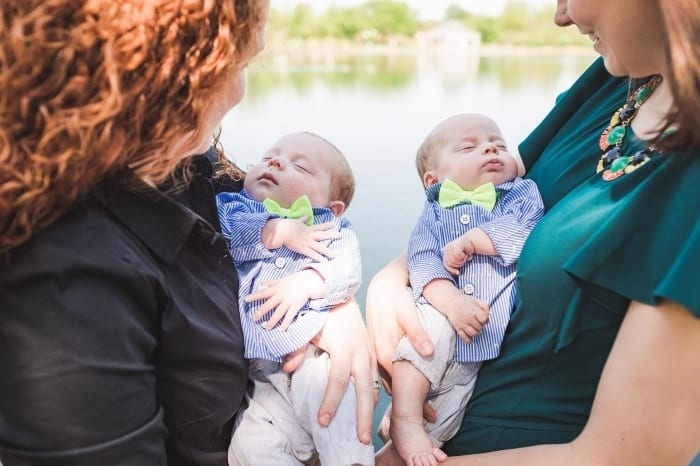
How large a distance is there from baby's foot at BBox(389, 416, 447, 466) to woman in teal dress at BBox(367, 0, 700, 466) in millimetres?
36

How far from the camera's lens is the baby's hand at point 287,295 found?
93cm

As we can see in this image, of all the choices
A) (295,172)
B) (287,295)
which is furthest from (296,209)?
(287,295)

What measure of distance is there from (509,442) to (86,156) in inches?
27.2

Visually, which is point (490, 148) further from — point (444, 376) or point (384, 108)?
point (384, 108)

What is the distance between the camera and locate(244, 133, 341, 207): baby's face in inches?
44.9

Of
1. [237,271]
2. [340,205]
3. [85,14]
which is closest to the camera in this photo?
[85,14]

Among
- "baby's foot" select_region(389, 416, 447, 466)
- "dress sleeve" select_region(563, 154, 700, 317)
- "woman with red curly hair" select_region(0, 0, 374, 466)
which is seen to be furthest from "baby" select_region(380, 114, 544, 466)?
"woman with red curly hair" select_region(0, 0, 374, 466)

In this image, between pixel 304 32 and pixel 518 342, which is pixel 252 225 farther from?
pixel 304 32

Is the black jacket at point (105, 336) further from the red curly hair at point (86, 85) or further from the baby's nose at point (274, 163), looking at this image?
the baby's nose at point (274, 163)

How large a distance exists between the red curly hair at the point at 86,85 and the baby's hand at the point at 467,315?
1.69ft

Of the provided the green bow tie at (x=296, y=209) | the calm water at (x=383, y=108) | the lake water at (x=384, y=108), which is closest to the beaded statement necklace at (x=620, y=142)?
the green bow tie at (x=296, y=209)

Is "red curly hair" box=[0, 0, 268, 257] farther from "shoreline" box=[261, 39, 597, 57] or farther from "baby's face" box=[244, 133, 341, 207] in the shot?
"shoreline" box=[261, 39, 597, 57]

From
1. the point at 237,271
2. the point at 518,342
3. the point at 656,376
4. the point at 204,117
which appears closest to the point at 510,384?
the point at 518,342

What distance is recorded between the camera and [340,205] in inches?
48.3
